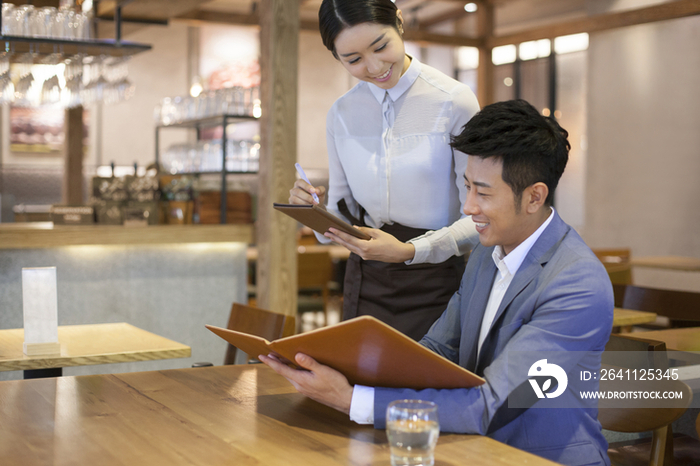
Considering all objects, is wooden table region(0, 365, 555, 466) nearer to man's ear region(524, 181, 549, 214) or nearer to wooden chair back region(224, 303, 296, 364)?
man's ear region(524, 181, 549, 214)

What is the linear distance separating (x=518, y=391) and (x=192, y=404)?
2.15 feet

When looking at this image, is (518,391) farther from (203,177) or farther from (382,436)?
(203,177)

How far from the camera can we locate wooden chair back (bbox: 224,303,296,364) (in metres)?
2.45

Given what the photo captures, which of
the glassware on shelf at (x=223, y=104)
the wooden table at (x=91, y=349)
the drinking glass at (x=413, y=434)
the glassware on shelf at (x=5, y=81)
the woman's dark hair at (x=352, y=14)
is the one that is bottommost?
the wooden table at (x=91, y=349)

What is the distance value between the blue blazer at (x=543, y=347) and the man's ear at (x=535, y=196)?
6 centimetres

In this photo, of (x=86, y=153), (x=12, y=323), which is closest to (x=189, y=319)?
(x=12, y=323)

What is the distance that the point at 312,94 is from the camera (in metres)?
11.0

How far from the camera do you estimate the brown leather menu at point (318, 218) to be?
1762 millimetres

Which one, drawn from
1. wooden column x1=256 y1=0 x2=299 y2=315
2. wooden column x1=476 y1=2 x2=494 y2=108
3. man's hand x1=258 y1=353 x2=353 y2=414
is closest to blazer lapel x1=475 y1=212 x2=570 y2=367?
man's hand x1=258 y1=353 x2=353 y2=414

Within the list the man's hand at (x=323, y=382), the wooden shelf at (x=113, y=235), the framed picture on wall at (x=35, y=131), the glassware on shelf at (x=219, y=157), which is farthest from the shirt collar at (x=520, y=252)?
the framed picture on wall at (x=35, y=131)

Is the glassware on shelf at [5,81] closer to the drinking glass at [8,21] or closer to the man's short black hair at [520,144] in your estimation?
the drinking glass at [8,21]

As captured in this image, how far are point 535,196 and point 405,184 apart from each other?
62 cm

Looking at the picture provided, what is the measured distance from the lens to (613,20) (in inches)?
262

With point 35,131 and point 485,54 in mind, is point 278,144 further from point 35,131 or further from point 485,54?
point 35,131
